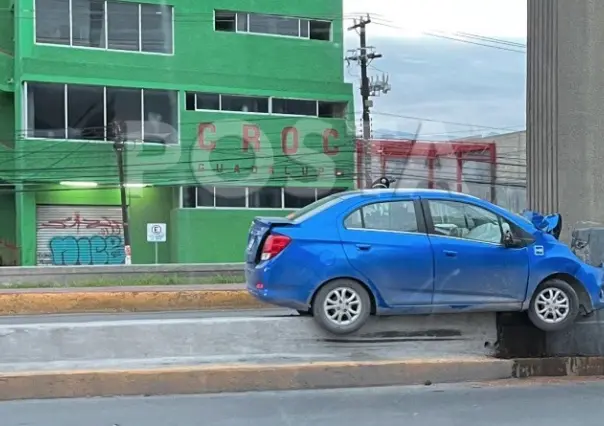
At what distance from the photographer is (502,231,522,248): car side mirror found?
773cm

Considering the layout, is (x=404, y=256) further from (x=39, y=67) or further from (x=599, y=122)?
(x=39, y=67)

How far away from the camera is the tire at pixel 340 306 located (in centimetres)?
742

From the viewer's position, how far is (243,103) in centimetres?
3509

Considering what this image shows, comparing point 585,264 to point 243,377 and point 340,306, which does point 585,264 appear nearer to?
point 340,306

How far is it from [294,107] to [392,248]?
2890 centimetres

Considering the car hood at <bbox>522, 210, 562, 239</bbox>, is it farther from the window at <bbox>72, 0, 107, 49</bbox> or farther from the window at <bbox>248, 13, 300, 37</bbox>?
the window at <bbox>248, 13, 300, 37</bbox>

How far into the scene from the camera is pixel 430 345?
771 centimetres

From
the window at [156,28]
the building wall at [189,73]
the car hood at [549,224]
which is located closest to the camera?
the car hood at [549,224]

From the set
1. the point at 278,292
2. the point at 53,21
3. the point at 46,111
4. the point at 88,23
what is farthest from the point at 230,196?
the point at 278,292

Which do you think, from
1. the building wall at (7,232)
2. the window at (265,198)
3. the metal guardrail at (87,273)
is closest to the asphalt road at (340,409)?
the metal guardrail at (87,273)

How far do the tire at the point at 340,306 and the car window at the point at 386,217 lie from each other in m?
0.61

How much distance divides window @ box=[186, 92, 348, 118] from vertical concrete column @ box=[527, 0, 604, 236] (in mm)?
23353

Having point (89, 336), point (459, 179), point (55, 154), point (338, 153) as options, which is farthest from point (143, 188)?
point (89, 336)

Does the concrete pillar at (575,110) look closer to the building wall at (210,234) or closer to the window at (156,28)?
the building wall at (210,234)
